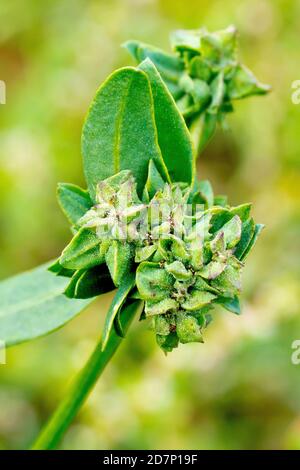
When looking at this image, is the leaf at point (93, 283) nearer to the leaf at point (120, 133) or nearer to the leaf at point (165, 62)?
the leaf at point (120, 133)

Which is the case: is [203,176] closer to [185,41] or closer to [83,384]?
[185,41]

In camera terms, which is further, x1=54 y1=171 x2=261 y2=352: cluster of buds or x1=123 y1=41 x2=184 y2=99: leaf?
x1=123 y1=41 x2=184 y2=99: leaf

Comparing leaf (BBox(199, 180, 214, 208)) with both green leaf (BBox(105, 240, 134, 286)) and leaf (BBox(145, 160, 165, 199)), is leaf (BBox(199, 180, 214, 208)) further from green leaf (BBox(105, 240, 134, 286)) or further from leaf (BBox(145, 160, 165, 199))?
green leaf (BBox(105, 240, 134, 286))

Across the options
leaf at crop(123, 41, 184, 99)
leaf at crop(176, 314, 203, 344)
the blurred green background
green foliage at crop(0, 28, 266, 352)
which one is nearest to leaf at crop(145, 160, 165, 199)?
green foliage at crop(0, 28, 266, 352)

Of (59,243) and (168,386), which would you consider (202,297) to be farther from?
(59,243)

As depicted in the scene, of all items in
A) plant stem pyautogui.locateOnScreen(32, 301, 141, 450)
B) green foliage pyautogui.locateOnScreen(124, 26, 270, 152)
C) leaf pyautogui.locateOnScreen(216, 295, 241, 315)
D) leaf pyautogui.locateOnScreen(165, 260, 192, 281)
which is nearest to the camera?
leaf pyautogui.locateOnScreen(165, 260, 192, 281)

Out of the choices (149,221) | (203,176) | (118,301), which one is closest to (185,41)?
(149,221)

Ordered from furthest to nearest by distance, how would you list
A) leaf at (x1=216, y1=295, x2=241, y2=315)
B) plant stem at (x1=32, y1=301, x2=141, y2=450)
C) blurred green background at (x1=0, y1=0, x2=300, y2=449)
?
blurred green background at (x1=0, y1=0, x2=300, y2=449) < plant stem at (x1=32, y1=301, x2=141, y2=450) < leaf at (x1=216, y1=295, x2=241, y2=315)

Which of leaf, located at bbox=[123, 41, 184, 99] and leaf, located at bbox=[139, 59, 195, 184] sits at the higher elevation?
leaf, located at bbox=[123, 41, 184, 99]
